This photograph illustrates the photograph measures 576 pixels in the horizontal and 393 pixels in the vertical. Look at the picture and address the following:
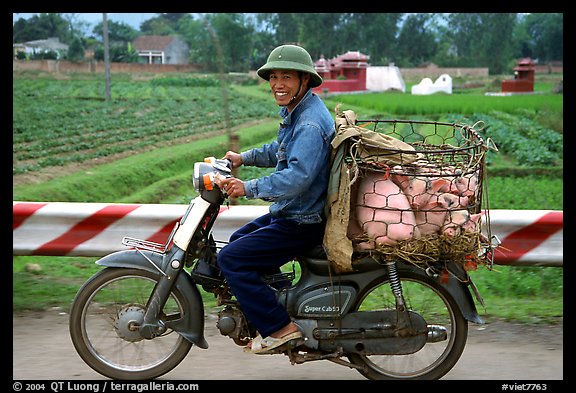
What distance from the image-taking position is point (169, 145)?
18.1m

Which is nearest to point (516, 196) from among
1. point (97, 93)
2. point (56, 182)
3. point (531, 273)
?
point (531, 273)

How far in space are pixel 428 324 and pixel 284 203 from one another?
107cm

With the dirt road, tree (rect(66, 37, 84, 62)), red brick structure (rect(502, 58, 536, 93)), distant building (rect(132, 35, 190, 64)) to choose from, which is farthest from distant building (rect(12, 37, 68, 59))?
Answer: the dirt road

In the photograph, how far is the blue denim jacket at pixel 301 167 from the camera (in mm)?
4125

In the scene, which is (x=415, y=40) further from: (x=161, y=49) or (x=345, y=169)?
(x=345, y=169)

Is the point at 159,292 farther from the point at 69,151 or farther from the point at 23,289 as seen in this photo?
the point at 69,151

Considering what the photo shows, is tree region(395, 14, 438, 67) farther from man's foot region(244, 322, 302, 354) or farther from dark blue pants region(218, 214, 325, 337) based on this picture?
man's foot region(244, 322, 302, 354)

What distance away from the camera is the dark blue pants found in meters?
4.34

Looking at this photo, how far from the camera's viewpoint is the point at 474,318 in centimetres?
442

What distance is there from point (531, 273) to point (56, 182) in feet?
27.4

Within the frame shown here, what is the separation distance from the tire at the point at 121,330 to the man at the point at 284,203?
1.39 ft

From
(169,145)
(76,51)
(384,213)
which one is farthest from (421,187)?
(76,51)

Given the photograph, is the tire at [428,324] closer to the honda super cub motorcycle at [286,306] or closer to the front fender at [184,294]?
the honda super cub motorcycle at [286,306]
